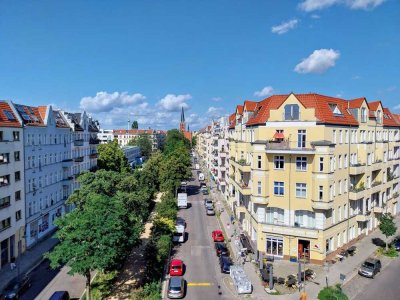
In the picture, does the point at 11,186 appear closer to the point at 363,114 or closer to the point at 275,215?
the point at 275,215

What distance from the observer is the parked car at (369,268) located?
3281 centimetres

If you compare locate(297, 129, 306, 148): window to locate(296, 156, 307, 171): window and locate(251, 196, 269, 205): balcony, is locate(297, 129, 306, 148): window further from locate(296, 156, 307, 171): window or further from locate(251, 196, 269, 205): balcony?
locate(251, 196, 269, 205): balcony

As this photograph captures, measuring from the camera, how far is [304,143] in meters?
35.3

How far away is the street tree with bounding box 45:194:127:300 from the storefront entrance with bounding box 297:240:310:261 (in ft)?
64.3

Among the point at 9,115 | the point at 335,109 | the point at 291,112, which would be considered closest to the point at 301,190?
the point at 291,112

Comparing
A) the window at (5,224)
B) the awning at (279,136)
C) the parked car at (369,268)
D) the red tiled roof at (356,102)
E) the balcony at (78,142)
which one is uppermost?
the red tiled roof at (356,102)

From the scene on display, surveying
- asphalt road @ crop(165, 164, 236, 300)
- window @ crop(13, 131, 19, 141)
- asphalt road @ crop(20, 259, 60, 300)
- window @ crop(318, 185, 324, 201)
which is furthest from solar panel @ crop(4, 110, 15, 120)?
window @ crop(318, 185, 324, 201)

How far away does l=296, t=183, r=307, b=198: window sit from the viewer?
116 feet

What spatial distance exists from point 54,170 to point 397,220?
54.1 meters

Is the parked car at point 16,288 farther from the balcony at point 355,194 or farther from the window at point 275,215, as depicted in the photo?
the balcony at point 355,194

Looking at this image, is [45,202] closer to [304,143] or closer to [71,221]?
[71,221]

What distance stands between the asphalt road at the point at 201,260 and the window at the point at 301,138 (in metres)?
15.4

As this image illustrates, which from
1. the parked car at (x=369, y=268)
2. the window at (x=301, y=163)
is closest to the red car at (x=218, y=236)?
the window at (x=301, y=163)

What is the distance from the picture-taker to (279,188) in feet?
120
